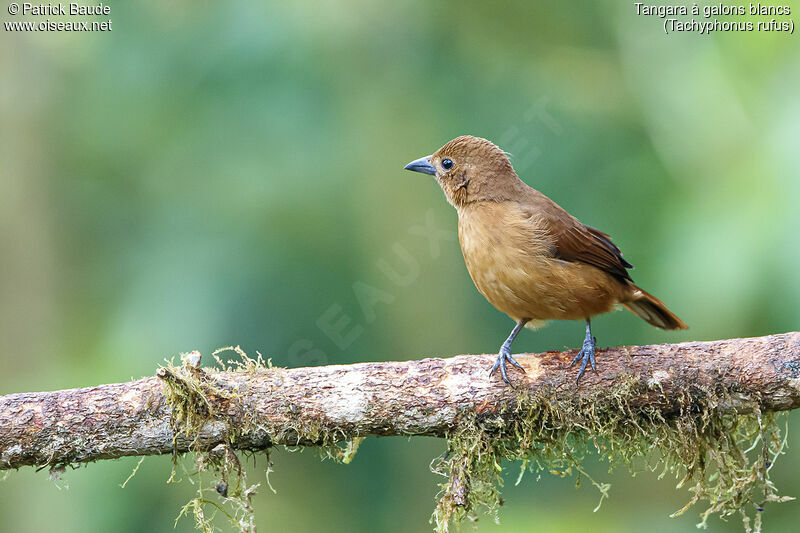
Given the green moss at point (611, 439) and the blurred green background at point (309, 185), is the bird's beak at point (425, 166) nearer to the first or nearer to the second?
the blurred green background at point (309, 185)

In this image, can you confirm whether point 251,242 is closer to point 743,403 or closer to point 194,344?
point 194,344


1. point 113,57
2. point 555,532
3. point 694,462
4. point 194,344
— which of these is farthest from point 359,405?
point 113,57

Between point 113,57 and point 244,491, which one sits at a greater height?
point 113,57

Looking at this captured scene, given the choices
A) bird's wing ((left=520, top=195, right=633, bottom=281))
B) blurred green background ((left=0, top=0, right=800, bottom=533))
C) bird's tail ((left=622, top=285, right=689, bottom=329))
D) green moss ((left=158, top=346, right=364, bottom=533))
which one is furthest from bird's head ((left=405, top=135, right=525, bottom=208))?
green moss ((left=158, top=346, right=364, bottom=533))

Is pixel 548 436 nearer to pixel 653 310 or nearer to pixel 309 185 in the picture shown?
pixel 653 310

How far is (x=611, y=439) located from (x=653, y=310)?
3.00ft

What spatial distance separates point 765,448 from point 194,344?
321cm

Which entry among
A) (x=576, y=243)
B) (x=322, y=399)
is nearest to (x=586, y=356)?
(x=576, y=243)

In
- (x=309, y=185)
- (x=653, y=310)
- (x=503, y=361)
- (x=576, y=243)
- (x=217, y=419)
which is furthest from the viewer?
(x=309, y=185)

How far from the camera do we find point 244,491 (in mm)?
2941

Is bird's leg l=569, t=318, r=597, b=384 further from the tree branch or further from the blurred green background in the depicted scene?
the blurred green background

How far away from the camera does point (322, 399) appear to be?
2.92 metres

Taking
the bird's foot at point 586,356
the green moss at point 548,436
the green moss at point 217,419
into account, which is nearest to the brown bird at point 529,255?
the bird's foot at point 586,356

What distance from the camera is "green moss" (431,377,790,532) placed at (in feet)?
9.82
